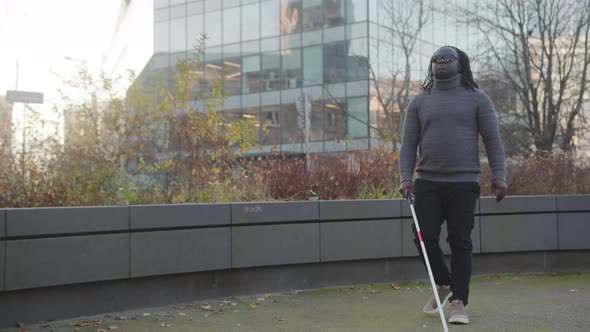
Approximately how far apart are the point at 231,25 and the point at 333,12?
7303 millimetres

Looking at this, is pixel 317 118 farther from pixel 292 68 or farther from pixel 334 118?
pixel 292 68

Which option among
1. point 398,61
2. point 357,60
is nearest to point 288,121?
point 357,60

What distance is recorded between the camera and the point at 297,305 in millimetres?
5930

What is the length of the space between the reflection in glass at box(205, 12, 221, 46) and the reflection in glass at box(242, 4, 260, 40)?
6.18 ft

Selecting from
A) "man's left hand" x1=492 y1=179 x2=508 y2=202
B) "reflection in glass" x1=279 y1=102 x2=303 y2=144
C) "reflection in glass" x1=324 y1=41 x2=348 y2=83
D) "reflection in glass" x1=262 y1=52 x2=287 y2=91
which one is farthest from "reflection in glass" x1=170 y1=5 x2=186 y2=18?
"man's left hand" x1=492 y1=179 x2=508 y2=202

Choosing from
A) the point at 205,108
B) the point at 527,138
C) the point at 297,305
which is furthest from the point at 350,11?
the point at 297,305

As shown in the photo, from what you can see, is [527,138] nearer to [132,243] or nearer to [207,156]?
[207,156]

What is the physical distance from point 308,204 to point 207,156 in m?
2.26

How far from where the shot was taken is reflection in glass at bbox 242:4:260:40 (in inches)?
1428

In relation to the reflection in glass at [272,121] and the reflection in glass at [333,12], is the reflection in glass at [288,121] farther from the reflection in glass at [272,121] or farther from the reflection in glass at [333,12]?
the reflection in glass at [333,12]

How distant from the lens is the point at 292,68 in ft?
113

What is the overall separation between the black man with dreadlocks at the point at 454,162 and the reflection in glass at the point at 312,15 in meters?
29.0

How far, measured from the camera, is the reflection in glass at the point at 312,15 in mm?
33281

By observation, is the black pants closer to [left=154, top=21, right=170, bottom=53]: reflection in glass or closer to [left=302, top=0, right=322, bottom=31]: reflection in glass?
[left=302, top=0, right=322, bottom=31]: reflection in glass
